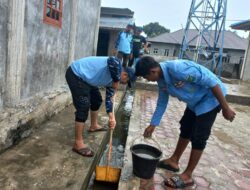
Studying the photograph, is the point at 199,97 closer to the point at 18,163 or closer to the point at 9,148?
the point at 18,163

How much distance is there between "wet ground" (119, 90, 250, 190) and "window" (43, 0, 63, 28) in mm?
2373

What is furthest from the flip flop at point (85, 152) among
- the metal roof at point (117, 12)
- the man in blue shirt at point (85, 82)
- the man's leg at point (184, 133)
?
the metal roof at point (117, 12)

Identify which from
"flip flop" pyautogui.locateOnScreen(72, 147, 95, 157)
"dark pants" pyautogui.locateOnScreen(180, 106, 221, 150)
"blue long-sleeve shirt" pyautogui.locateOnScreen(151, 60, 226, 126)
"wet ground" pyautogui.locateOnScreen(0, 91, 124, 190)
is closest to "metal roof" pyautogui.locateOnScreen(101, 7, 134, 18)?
"wet ground" pyautogui.locateOnScreen(0, 91, 124, 190)

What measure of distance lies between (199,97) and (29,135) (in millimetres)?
2636

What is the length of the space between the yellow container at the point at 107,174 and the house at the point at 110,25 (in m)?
9.21

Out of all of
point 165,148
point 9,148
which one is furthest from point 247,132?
point 9,148

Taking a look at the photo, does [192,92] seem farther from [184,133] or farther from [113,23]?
[113,23]

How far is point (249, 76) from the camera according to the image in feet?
55.9

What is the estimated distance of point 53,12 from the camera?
192 inches

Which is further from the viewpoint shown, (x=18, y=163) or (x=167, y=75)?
(x=18, y=163)

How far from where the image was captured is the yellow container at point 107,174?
126 inches

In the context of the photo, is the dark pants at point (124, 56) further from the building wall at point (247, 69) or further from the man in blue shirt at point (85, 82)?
the building wall at point (247, 69)

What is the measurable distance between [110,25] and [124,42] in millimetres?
3224

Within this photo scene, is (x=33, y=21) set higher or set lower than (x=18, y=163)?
higher
